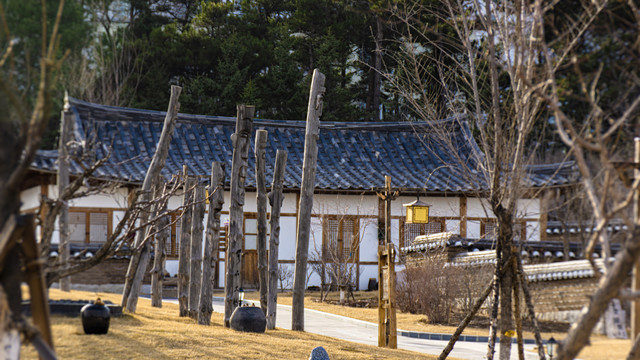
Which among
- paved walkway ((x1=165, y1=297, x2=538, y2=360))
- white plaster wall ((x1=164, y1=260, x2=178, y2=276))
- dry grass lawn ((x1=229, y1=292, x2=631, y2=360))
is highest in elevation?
white plaster wall ((x1=164, y1=260, x2=178, y2=276))

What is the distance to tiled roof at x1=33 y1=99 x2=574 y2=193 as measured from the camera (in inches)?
873

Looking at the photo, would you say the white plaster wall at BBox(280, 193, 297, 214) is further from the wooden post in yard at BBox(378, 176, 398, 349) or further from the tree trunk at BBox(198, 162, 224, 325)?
the wooden post in yard at BBox(378, 176, 398, 349)

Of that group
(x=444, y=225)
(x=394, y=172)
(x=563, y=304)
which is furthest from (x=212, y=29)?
(x=563, y=304)

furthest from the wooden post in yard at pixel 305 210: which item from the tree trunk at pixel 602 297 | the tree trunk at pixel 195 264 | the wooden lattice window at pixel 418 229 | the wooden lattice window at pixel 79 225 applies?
the wooden lattice window at pixel 418 229

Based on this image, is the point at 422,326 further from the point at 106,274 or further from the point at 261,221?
the point at 106,274

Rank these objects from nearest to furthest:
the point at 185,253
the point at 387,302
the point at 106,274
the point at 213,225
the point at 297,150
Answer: the point at 387,302 → the point at 213,225 → the point at 185,253 → the point at 106,274 → the point at 297,150

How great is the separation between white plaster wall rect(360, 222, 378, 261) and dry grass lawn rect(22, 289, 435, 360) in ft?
38.6

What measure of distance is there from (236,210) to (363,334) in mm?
3886

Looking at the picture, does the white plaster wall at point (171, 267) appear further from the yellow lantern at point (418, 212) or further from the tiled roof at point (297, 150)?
the yellow lantern at point (418, 212)

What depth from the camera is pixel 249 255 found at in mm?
22875

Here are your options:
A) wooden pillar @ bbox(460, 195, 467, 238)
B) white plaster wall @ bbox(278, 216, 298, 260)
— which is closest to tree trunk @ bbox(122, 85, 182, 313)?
white plaster wall @ bbox(278, 216, 298, 260)

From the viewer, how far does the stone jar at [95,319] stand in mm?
7893

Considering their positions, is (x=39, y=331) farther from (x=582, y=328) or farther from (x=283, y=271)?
(x=283, y=271)

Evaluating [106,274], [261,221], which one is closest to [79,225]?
[106,274]
